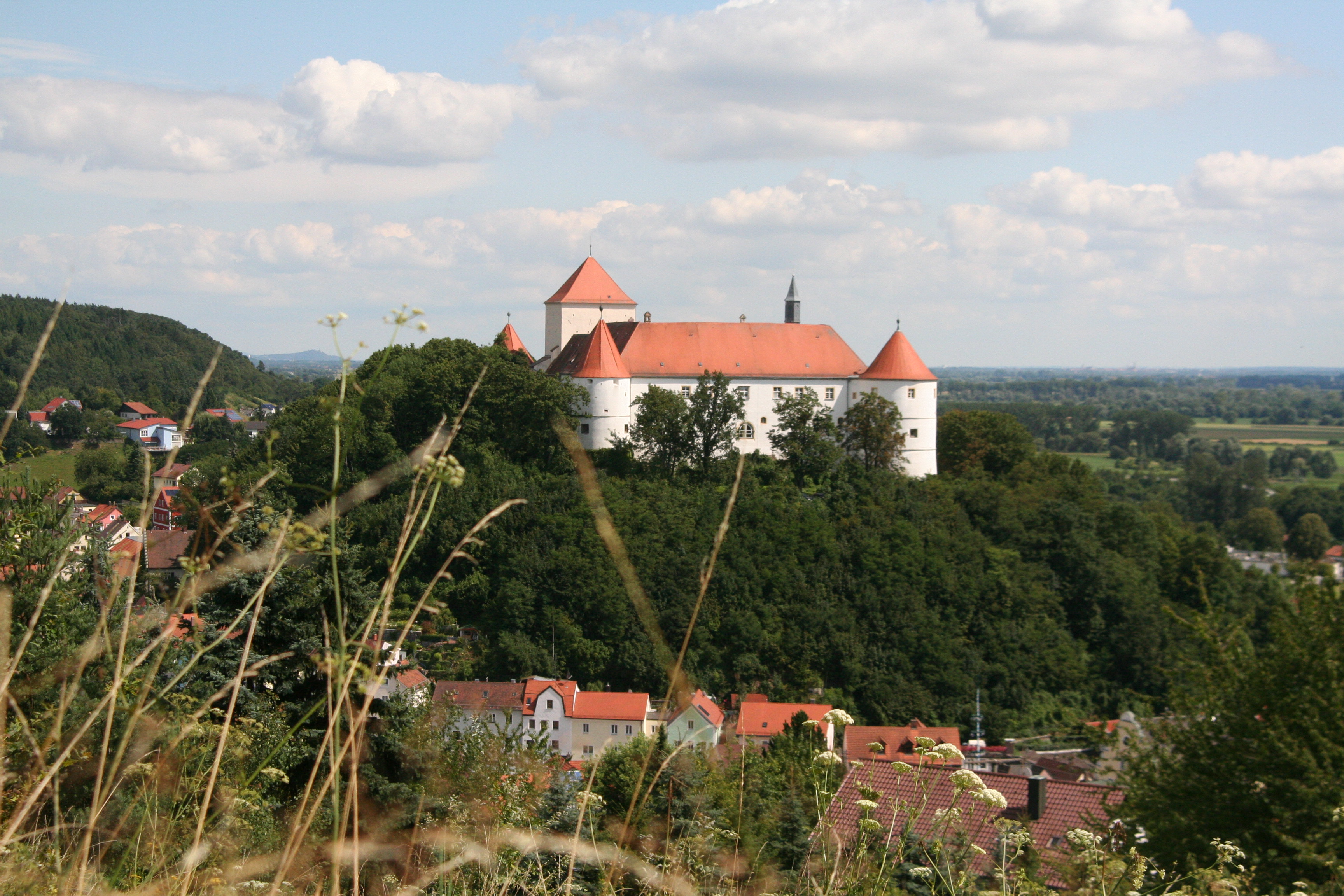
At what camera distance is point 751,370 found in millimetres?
38469

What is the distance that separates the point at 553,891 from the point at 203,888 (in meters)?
0.76

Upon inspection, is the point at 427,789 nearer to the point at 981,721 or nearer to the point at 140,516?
the point at 140,516

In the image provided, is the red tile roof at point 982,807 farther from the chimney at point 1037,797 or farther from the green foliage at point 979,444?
the green foliage at point 979,444

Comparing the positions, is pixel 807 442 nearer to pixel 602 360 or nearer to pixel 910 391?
pixel 910 391

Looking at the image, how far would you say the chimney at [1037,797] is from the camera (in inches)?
516

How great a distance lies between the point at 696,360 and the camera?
38344mm

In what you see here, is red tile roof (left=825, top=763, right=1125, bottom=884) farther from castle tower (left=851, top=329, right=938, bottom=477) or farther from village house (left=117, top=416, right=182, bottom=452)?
castle tower (left=851, top=329, right=938, bottom=477)

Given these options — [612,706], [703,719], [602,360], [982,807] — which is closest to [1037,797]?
[982,807]

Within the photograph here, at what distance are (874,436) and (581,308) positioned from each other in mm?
12172

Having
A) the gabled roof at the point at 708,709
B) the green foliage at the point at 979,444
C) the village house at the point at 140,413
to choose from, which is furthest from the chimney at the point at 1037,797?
the green foliage at the point at 979,444

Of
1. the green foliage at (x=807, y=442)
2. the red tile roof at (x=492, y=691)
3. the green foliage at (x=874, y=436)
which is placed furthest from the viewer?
the green foliage at (x=874, y=436)

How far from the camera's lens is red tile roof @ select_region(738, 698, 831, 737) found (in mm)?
27922

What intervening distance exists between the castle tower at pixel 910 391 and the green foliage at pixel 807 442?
304 centimetres

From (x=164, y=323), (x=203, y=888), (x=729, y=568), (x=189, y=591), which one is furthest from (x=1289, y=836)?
(x=164, y=323)
